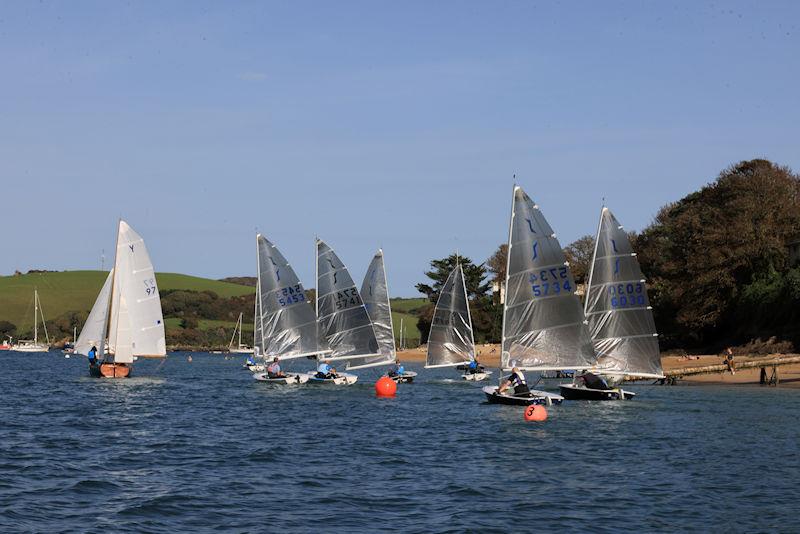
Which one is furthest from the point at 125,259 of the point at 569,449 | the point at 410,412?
the point at 569,449

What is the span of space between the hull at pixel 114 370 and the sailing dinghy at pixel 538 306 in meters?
29.4

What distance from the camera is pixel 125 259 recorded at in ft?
208

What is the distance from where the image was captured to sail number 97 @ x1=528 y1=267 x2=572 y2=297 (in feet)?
152

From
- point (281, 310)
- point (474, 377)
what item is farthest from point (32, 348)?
point (281, 310)

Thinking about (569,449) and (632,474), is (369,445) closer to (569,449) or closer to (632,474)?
(569,449)

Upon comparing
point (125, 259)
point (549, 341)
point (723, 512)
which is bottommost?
point (723, 512)

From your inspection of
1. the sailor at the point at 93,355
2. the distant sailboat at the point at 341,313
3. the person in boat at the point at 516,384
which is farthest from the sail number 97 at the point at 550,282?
the sailor at the point at 93,355

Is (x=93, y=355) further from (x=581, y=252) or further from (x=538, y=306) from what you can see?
(x=581, y=252)

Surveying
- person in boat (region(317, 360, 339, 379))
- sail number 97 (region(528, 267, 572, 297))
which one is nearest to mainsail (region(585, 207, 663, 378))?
sail number 97 (region(528, 267, 572, 297))

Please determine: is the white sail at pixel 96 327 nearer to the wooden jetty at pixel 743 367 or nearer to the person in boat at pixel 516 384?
the person in boat at pixel 516 384

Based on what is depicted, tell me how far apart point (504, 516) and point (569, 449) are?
1154 cm

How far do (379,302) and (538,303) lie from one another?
2327cm

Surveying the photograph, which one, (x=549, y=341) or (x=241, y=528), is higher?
(x=549, y=341)

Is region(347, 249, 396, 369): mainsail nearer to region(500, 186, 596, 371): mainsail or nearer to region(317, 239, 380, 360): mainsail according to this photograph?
region(317, 239, 380, 360): mainsail
